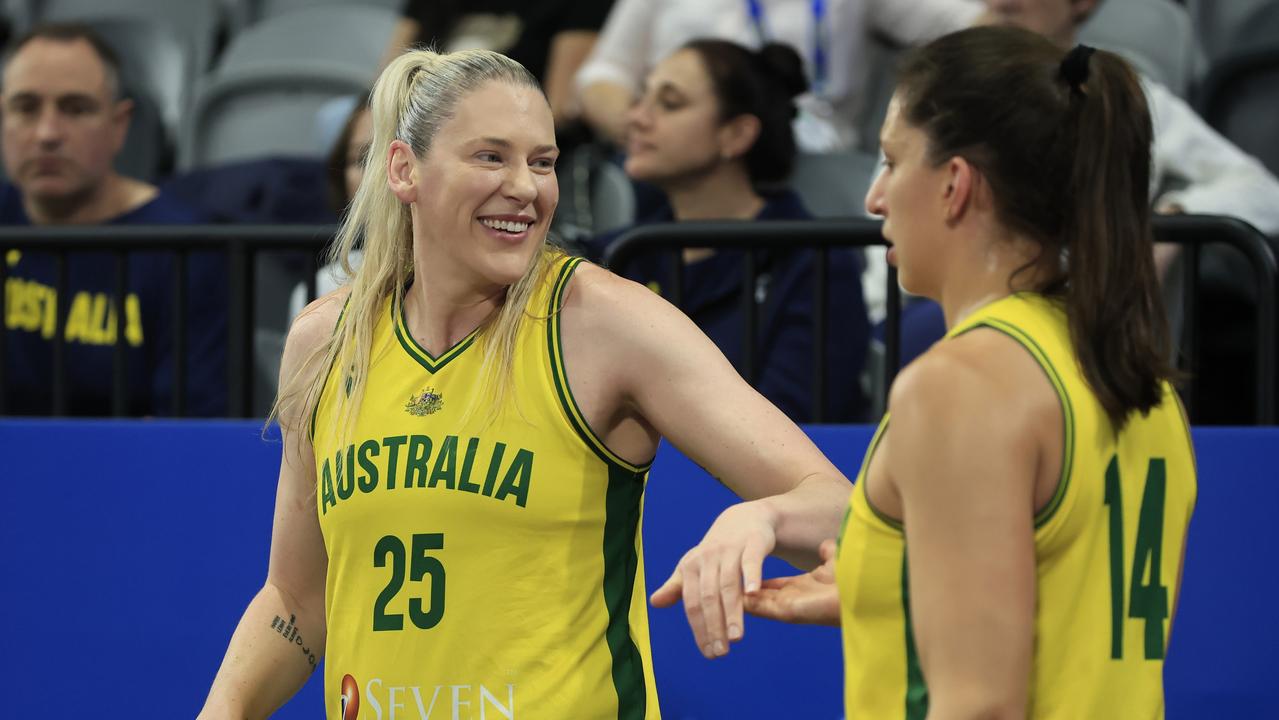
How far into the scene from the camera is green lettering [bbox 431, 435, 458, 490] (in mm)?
2135

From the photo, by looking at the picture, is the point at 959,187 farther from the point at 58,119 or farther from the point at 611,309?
the point at 58,119

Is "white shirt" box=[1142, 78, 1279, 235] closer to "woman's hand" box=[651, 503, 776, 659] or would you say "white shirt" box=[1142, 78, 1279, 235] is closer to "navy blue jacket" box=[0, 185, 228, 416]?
"navy blue jacket" box=[0, 185, 228, 416]

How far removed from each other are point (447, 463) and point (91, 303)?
2181mm

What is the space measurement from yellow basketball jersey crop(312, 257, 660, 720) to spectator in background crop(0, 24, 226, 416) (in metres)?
1.77

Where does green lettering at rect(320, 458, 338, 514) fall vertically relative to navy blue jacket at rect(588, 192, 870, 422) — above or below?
above

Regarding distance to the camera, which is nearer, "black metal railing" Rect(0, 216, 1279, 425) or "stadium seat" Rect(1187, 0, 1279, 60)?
"black metal railing" Rect(0, 216, 1279, 425)

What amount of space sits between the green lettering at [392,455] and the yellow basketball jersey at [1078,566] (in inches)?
28.2

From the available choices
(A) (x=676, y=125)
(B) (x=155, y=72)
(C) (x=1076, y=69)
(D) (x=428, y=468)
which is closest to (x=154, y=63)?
(B) (x=155, y=72)

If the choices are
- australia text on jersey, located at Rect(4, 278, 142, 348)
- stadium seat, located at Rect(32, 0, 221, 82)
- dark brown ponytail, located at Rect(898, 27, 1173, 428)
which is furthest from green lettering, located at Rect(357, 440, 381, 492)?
stadium seat, located at Rect(32, 0, 221, 82)

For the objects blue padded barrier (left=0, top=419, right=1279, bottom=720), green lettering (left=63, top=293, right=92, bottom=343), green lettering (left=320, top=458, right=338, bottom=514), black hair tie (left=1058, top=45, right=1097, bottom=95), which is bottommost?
blue padded barrier (left=0, top=419, right=1279, bottom=720)

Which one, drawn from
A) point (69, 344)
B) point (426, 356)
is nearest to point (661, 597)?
point (426, 356)

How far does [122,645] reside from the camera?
342cm

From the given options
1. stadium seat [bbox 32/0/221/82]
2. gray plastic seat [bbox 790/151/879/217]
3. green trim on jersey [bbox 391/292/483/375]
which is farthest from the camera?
stadium seat [bbox 32/0/221/82]

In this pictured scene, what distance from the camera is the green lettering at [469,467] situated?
6.96 ft
